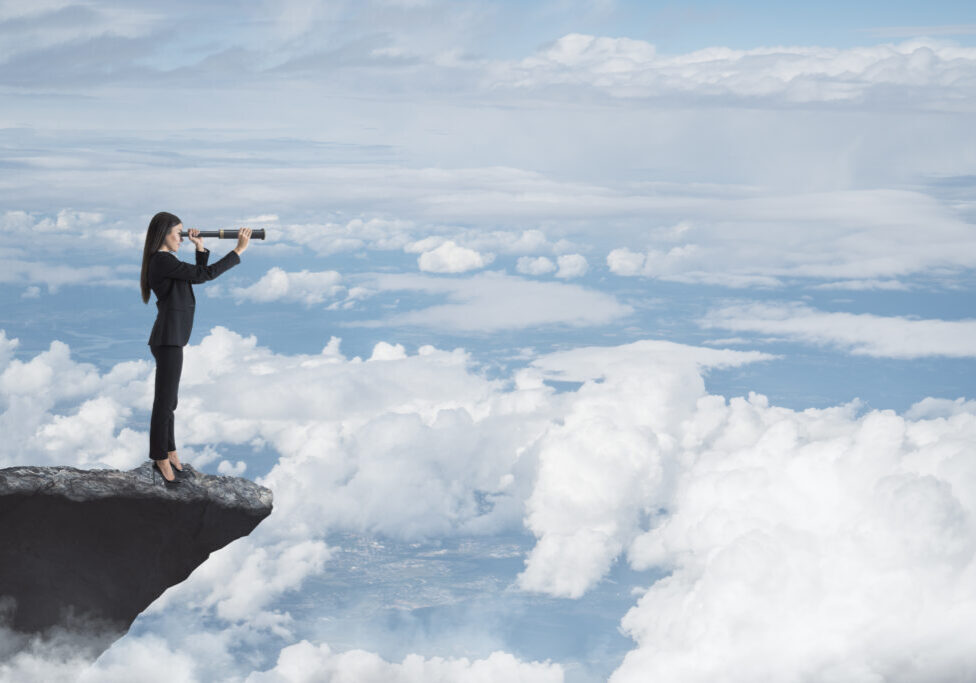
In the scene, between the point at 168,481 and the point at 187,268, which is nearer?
the point at 187,268

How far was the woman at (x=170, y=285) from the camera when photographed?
13039 millimetres

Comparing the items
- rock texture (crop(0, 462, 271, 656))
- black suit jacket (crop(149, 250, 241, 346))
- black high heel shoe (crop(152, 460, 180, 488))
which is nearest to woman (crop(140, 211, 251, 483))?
black suit jacket (crop(149, 250, 241, 346))

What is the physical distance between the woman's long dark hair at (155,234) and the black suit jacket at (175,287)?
108mm

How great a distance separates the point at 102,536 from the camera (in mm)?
15375

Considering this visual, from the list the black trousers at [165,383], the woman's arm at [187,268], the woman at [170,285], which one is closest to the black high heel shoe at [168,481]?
the black trousers at [165,383]

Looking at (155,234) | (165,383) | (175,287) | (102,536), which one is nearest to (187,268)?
(175,287)

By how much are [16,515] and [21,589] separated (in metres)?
1.44

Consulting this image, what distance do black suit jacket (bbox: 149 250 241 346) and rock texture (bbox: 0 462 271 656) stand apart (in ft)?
9.36

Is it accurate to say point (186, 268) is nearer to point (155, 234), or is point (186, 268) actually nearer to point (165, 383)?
point (155, 234)

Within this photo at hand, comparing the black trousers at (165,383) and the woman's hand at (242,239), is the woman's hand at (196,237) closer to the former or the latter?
the woman's hand at (242,239)

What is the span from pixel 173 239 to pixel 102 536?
17.6 ft

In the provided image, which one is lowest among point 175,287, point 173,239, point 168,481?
point 168,481

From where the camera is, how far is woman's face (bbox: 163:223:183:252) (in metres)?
13.2

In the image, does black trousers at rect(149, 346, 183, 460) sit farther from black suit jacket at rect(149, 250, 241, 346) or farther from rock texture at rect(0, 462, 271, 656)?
rock texture at rect(0, 462, 271, 656)
